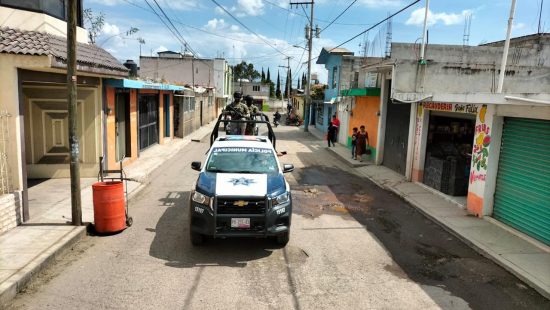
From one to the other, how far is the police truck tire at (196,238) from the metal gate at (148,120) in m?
12.0

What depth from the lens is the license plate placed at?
6.81m

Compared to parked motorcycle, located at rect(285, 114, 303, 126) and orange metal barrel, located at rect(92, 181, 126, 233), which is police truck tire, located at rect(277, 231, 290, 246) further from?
parked motorcycle, located at rect(285, 114, 303, 126)

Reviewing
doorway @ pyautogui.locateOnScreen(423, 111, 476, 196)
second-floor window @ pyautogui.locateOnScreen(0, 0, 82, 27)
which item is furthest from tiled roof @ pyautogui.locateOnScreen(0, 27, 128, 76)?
doorway @ pyautogui.locateOnScreen(423, 111, 476, 196)

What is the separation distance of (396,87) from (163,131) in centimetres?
1376

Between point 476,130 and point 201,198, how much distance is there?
7228 mm

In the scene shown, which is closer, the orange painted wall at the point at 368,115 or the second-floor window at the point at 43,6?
the second-floor window at the point at 43,6

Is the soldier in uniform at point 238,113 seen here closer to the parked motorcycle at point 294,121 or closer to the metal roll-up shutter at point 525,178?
the metal roll-up shutter at point 525,178

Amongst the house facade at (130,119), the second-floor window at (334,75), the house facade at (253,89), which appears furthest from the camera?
the house facade at (253,89)

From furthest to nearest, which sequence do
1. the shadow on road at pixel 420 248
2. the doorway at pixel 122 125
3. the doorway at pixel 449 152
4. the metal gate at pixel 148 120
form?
the metal gate at pixel 148 120 → the doorway at pixel 122 125 → the doorway at pixel 449 152 → the shadow on road at pixel 420 248

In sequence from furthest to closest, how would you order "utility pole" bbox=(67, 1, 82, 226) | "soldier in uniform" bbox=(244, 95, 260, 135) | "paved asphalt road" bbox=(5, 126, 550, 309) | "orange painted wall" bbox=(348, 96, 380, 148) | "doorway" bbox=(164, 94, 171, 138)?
1. "doorway" bbox=(164, 94, 171, 138)
2. "orange painted wall" bbox=(348, 96, 380, 148)
3. "soldier in uniform" bbox=(244, 95, 260, 135)
4. "utility pole" bbox=(67, 1, 82, 226)
5. "paved asphalt road" bbox=(5, 126, 550, 309)

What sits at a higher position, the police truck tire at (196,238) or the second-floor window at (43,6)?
the second-floor window at (43,6)

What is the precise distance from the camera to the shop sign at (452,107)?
1058 cm

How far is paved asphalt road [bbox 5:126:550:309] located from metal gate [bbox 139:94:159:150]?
9.38m

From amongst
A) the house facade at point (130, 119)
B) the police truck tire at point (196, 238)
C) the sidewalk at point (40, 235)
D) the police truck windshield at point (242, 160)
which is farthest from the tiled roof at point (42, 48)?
the police truck tire at point (196, 238)
